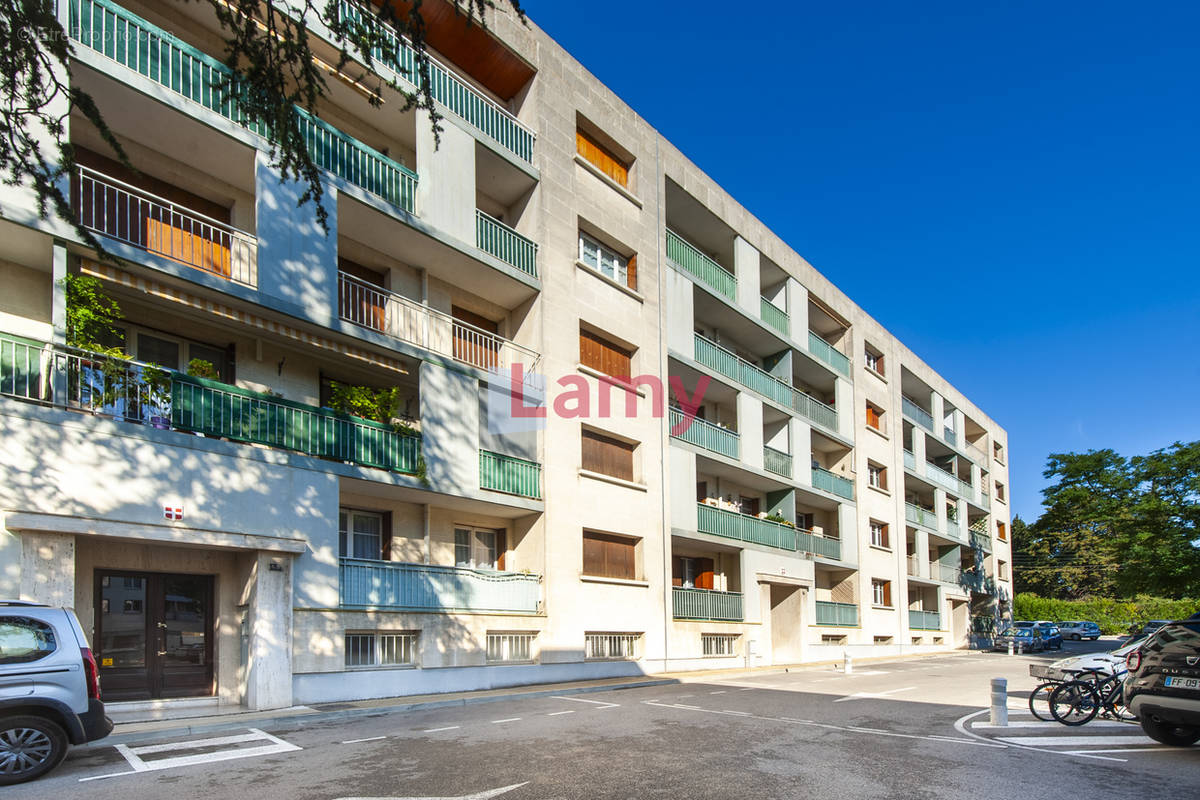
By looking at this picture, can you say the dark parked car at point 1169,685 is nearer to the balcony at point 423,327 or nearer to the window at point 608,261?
the balcony at point 423,327

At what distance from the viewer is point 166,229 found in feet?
48.4

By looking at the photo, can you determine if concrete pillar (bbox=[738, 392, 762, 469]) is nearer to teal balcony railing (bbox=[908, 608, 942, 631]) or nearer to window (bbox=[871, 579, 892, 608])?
window (bbox=[871, 579, 892, 608])

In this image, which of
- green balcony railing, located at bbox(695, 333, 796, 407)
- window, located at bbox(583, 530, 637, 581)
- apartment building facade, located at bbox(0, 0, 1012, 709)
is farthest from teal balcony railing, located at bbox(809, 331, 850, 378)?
window, located at bbox(583, 530, 637, 581)

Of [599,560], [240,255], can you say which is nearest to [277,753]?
[240,255]

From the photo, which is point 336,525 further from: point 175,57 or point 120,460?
point 175,57

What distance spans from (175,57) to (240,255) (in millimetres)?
3356

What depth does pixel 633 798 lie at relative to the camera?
7.34 metres

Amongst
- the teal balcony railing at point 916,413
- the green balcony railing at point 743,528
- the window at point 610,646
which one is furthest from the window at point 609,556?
the teal balcony railing at point 916,413

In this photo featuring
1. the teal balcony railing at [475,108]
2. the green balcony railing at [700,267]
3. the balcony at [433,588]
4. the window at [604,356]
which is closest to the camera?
the balcony at [433,588]

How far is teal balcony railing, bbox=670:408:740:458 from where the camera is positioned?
84.4 feet

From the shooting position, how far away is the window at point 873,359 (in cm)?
4035

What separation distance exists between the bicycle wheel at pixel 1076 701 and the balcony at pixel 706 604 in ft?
41.3

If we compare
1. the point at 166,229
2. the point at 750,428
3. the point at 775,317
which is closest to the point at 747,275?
the point at 775,317

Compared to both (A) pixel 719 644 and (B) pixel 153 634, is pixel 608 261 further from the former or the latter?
(B) pixel 153 634
